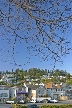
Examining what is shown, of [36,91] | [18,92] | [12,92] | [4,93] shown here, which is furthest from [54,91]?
[4,93]

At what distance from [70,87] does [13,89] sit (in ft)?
53.8

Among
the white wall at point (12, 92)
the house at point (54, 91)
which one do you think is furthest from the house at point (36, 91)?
the white wall at point (12, 92)

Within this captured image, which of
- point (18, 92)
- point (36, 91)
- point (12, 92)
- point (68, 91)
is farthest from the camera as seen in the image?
point (68, 91)

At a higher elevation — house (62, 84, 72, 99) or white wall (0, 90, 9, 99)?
house (62, 84, 72, 99)

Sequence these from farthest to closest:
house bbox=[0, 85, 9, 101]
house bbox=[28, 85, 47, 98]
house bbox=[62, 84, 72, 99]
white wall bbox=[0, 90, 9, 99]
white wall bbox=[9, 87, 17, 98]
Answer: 1. house bbox=[62, 84, 72, 99]
2. house bbox=[28, 85, 47, 98]
3. white wall bbox=[9, 87, 17, 98]
4. white wall bbox=[0, 90, 9, 99]
5. house bbox=[0, 85, 9, 101]

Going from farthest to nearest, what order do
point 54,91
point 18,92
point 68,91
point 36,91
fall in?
1. point 68,91
2. point 54,91
3. point 18,92
4. point 36,91

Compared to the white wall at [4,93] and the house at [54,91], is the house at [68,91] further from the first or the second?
the white wall at [4,93]

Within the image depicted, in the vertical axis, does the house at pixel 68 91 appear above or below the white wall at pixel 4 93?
above

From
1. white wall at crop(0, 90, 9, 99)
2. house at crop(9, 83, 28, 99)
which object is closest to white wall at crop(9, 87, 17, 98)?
house at crop(9, 83, 28, 99)

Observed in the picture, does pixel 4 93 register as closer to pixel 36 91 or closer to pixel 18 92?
pixel 18 92

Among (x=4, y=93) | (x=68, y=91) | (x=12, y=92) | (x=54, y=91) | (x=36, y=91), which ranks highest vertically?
(x=68, y=91)

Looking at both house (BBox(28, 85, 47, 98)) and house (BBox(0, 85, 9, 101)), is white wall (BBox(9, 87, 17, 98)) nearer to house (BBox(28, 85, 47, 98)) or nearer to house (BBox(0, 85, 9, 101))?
house (BBox(0, 85, 9, 101))

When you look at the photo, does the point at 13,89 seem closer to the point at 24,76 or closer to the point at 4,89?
the point at 4,89

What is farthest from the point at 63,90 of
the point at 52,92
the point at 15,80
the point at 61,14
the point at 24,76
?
the point at 61,14
